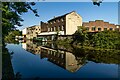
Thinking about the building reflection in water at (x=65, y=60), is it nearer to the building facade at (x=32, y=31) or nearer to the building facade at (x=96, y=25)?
the building facade at (x=96, y=25)

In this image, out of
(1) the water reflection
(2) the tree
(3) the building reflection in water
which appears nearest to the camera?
(2) the tree

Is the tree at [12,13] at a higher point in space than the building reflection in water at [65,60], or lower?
higher

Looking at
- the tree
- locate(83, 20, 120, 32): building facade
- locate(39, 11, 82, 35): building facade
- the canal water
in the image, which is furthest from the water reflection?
locate(83, 20, 120, 32): building facade

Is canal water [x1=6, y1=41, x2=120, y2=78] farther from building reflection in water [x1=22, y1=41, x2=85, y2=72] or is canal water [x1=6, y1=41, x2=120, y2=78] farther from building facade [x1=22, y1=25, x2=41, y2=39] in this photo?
building facade [x1=22, y1=25, x2=41, y2=39]

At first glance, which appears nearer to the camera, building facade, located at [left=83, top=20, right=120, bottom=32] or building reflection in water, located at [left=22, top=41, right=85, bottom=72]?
building reflection in water, located at [left=22, top=41, right=85, bottom=72]

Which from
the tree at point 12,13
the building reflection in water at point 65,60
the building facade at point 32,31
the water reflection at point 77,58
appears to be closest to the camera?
the tree at point 12,13

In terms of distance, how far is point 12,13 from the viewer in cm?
1180

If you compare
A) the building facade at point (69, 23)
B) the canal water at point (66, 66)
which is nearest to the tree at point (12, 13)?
the canal water at point (66, 66)

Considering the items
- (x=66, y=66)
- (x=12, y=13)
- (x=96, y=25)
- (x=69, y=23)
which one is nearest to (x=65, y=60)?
(x=66, y=66)

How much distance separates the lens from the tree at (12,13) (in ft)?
35.7

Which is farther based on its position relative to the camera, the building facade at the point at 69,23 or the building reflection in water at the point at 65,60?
the building facade at the point at 69,23

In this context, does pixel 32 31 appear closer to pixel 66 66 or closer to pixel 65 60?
pixel 65 60

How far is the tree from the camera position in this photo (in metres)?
10.9

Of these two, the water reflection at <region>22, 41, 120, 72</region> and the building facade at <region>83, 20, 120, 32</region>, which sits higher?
the building facade at <region>83, 20, 120, 32</region>
